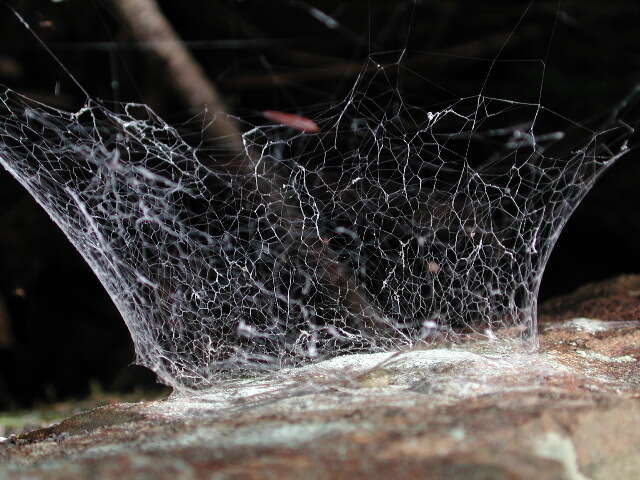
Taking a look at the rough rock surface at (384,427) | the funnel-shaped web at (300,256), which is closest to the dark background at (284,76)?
the funnel-shaped web at (300,256)

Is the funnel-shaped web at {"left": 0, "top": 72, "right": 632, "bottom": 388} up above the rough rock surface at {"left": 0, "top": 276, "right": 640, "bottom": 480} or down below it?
above

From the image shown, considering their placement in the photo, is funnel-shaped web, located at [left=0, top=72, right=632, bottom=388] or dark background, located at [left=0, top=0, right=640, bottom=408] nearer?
funnel-shaped web, located at [left=0, top=72, right=632, bottom=388]

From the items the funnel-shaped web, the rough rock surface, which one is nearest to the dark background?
the funnel-shaped web

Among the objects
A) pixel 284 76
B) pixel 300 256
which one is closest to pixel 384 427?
pixel 300 256

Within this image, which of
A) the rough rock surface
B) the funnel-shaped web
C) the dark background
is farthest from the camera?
the dark background

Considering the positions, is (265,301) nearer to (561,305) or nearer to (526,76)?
(561,305)

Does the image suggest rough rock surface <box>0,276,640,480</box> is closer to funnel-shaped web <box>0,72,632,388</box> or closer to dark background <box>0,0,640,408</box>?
funnel-shaped web <box>0,72,632,388</box>

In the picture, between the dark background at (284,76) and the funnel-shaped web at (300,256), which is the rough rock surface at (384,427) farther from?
the dark background at (284,76)
